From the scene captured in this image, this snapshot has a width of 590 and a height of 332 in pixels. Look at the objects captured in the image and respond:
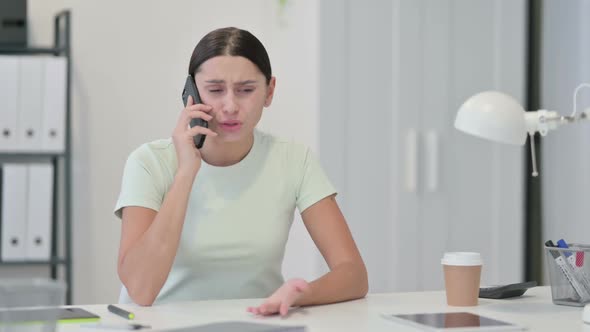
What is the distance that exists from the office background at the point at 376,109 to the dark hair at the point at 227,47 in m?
1.02

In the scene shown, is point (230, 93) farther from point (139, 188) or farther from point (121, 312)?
point (121, 312)

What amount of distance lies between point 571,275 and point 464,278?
228 mm

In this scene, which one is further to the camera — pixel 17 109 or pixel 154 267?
pixel 17 109

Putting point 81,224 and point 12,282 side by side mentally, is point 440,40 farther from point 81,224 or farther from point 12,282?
point 12,282

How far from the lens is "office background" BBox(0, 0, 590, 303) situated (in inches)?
126

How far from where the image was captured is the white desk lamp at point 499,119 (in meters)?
1.59

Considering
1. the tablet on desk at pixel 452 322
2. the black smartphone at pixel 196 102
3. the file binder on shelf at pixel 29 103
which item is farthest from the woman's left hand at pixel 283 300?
the file binder on shelf at pixel 29 103

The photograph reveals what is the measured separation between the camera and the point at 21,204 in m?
3.15

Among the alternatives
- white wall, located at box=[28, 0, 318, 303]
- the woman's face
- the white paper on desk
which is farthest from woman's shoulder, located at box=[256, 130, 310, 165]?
white wall, located at box=[28, 0, 318, 303]

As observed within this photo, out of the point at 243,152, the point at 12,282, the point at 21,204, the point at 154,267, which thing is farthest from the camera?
the point at 21,204

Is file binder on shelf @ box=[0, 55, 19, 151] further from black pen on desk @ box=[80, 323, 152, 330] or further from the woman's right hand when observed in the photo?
black pen on desk @ box=[80, 323, 152, 330]

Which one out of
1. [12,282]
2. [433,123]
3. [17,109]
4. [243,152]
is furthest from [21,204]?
[12,282]

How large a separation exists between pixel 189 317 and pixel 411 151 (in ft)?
5.86

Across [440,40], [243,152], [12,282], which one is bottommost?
[12,282]
